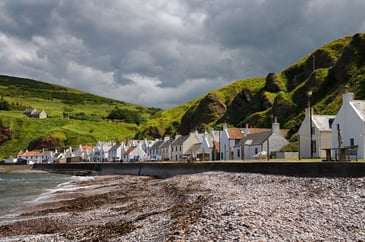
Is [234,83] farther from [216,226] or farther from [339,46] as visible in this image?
[216,226]

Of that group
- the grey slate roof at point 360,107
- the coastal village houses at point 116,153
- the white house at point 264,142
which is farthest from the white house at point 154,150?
the grey slate roof at point 360,107

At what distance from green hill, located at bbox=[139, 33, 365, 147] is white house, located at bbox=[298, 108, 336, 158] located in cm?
1096

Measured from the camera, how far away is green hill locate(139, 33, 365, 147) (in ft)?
266

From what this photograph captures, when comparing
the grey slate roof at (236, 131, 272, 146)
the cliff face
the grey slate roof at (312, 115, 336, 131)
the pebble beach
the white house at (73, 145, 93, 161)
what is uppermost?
the cliff face

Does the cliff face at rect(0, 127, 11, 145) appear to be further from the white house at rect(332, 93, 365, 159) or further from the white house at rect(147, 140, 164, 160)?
the white house at rect(332, 93, 365, 159)

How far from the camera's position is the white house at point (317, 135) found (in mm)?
45972

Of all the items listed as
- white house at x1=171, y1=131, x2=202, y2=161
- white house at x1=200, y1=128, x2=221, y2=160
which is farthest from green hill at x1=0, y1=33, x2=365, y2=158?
white house at x1=171, y1=131, x2=202, y2=161

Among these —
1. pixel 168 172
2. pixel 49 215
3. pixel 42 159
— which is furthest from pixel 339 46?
pixel 42 159

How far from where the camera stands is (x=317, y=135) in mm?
46656

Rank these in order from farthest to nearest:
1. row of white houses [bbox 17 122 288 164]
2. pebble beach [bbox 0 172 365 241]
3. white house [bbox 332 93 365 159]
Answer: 1. row of white houses [bbox 17 122 288 164]
2. white house [bbox 332 93 365 159]
3. pebble beach [bbox 0 172 365 241]

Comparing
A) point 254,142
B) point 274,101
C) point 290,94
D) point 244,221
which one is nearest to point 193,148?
point 274,101

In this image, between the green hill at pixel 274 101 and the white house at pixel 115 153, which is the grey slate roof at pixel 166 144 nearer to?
the green hill at pixel 274 101

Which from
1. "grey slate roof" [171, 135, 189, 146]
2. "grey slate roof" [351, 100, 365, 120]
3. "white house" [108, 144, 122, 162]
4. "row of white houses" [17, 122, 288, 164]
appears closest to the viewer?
"grey slate roof" [351, 100, 365, 120]

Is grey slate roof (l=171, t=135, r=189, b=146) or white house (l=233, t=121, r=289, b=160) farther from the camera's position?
grey slate roof (l=171, t=135, r=189, b=146)
